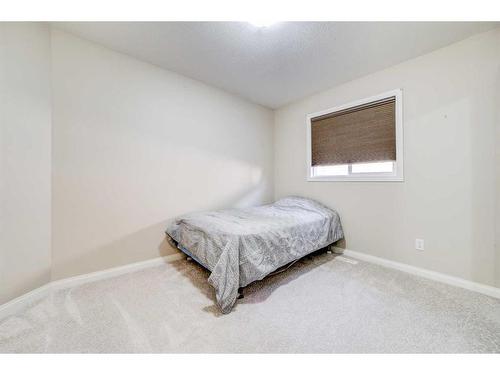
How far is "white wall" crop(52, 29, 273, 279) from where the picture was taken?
1.80 m

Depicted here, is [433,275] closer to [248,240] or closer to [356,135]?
[356,135]

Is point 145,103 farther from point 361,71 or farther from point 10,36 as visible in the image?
point 361,71

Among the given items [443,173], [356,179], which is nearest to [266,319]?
[356,179]

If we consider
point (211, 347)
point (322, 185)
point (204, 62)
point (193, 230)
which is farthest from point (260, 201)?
point (211, 347)

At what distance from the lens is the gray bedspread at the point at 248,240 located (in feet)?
5.04

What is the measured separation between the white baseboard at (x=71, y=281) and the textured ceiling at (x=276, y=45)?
2254 mm

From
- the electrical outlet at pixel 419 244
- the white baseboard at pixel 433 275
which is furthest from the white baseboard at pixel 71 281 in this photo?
the electrical outlet at pixel 419 244

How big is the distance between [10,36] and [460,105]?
3767 millimetres

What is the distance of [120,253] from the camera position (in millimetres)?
2102

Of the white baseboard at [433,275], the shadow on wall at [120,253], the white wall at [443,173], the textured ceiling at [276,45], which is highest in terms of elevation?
the textured ceiling at [276,45]

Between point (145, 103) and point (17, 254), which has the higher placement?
point (145, 103)

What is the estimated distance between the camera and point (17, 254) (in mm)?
1510

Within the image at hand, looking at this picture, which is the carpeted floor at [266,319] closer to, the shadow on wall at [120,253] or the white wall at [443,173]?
the shadow on wall at [120,253]

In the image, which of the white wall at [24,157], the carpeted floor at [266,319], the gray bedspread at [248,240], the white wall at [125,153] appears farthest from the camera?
the white wall at [125,153]
